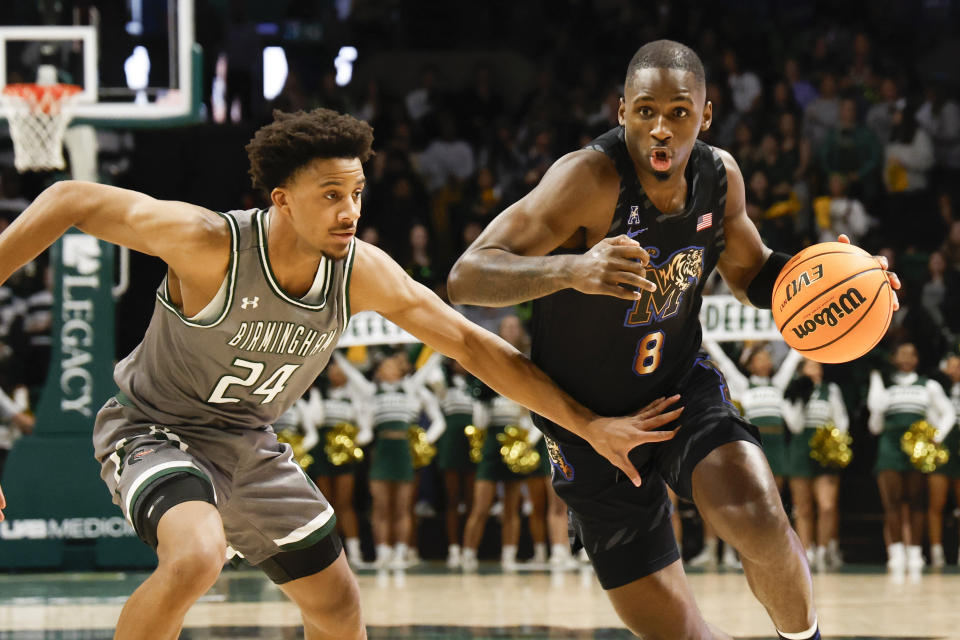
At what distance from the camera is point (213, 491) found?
3.55 metres

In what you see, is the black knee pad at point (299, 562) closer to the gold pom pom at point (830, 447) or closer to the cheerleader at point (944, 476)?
the gold pom pom at point (830, 447)

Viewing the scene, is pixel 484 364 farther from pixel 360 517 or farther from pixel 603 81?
pixel 603 81

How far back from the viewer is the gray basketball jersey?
3.66 metres

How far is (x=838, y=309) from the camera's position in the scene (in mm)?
3803

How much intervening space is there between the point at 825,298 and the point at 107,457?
2.29m

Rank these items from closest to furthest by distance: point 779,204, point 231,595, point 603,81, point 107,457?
point 107,457
point 231,595
point 779,204
point 603,81

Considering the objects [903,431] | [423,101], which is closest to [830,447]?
[903,431]

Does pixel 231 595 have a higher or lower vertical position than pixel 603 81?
lower

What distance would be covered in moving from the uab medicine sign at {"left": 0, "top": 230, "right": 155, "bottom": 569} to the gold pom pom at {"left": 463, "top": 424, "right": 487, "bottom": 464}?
275 centimetres

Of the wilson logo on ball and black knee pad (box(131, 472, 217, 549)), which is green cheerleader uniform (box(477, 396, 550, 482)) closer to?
the wilson logo on ball

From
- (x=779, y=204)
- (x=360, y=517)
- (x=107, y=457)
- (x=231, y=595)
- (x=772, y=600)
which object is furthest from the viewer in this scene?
(x=779, y=204)

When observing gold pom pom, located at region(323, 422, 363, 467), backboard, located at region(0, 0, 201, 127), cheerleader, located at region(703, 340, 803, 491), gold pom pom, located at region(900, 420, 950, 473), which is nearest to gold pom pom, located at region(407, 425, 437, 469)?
gold pom pom, located at region(323, 422, 363, 467)

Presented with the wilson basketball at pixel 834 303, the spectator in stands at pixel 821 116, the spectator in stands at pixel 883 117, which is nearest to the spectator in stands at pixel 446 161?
the spectator in stands at pixel 821 116

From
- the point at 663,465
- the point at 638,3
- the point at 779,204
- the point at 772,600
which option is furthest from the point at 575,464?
the point at 638,3
